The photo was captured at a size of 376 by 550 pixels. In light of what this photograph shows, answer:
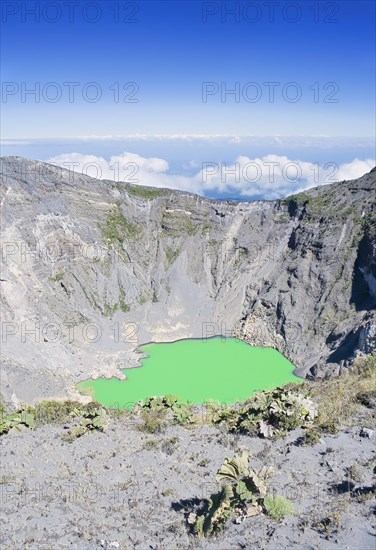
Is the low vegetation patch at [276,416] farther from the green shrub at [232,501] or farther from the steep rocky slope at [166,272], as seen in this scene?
the steep rocky slope at [166,272]

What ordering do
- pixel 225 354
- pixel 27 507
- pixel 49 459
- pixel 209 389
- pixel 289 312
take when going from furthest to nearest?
pixel 289 312, pixel 225 354, pixel 209 389, pixel 49 459, pixel 27 507

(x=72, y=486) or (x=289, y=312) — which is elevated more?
(x=72, y=486)

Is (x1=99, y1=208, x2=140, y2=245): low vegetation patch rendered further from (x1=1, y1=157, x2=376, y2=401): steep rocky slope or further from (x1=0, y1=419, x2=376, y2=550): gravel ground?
(x1=0, y1=419, x2=376, y2=550): gravel ground

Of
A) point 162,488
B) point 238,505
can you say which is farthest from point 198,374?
point 238,505

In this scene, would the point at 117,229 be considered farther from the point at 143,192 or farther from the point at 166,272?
the point at 166,272

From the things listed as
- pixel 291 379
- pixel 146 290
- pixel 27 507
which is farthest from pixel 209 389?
pixel 27 507

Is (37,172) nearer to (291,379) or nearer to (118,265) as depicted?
(118,265)
